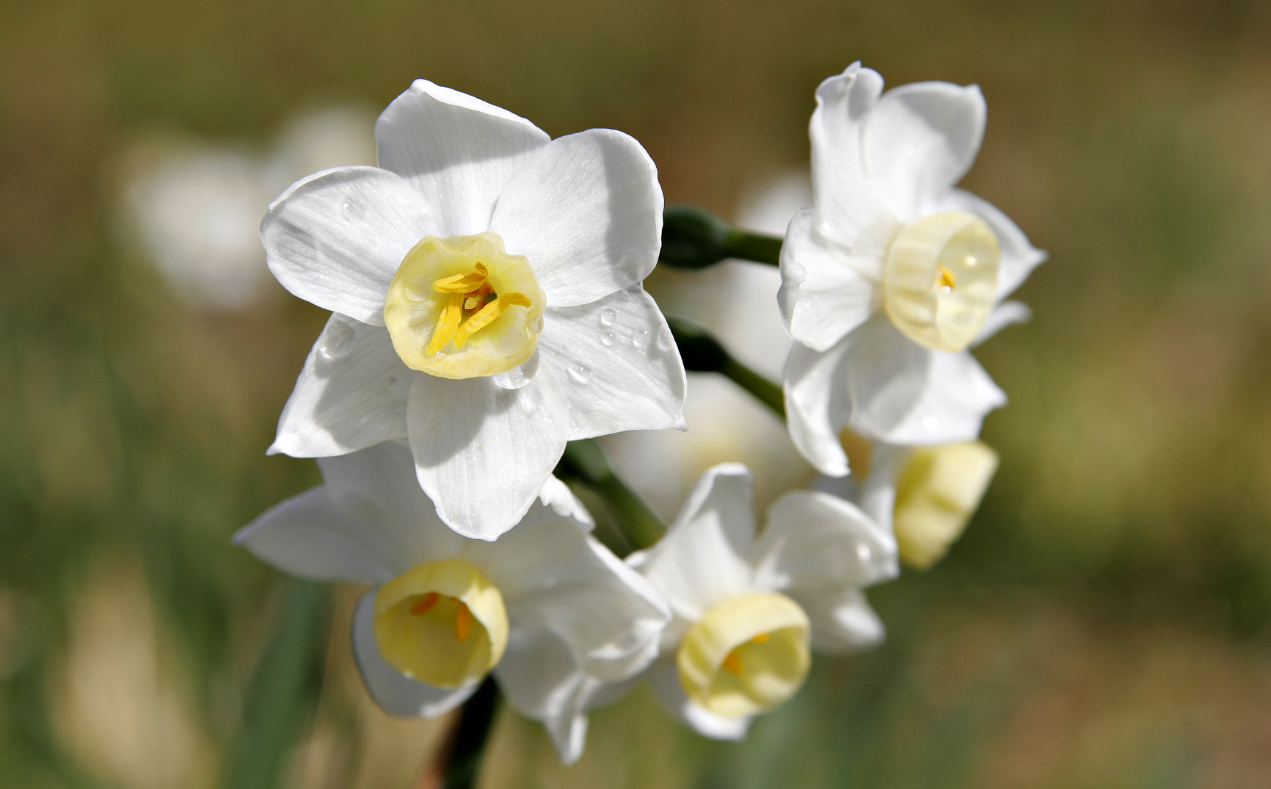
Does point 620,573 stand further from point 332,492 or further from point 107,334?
point 107,334

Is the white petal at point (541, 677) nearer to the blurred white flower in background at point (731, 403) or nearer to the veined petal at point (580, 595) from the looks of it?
the veined petal at point (580, 595)

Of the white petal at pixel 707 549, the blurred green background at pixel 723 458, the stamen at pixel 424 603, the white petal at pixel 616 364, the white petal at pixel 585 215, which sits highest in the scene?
the white petal at pixel 585 215

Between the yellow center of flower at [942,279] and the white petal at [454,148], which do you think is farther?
the yellow center of flower at [942,279]

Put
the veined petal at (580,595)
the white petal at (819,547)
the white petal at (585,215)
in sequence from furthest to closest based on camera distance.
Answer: the white petal at (819,547)
the veined petal at (580,595)
the white petal at (585,215)

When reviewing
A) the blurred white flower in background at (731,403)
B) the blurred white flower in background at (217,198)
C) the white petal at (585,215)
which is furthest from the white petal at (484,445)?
the blurred white flower in background at (217,198)

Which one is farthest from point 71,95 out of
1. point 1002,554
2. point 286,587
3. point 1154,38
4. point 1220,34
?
point 1220,34

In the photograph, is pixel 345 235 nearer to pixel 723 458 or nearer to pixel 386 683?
pixel 386 683

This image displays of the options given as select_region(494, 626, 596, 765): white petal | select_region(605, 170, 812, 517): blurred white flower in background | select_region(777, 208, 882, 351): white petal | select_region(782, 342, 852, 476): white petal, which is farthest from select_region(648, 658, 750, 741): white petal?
select_region(605, 170, 812, 517): blurred white flower in background

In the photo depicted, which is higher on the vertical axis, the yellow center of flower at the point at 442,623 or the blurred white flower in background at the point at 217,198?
the yellow center of flower at the point at 442,623
